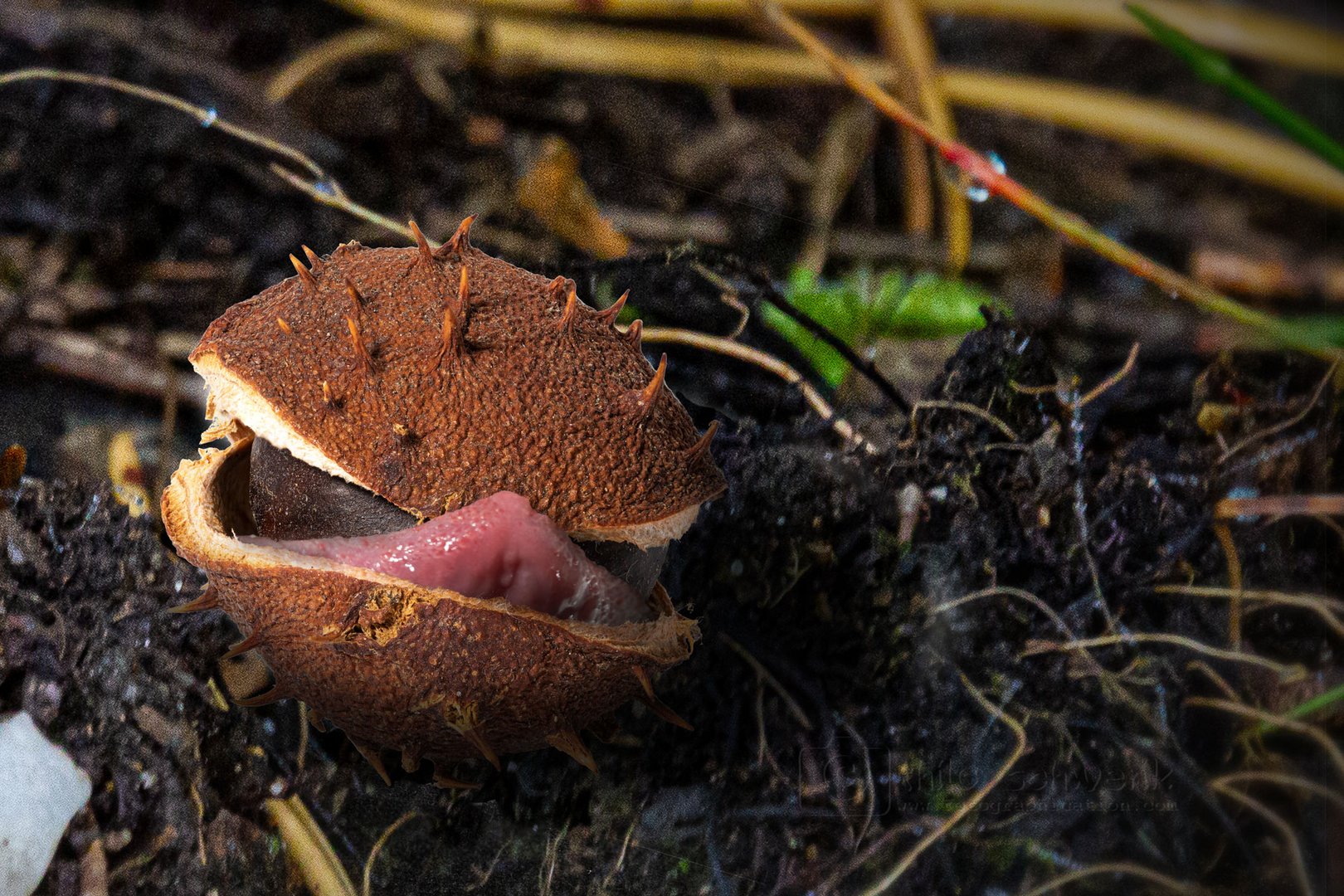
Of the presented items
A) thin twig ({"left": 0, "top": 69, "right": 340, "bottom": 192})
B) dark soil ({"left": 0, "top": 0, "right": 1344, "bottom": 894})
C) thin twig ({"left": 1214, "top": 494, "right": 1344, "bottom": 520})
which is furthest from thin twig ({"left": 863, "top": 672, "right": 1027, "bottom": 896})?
thin twig ({"left": 0, "top": 69, "right": 340, "bottom": 192})

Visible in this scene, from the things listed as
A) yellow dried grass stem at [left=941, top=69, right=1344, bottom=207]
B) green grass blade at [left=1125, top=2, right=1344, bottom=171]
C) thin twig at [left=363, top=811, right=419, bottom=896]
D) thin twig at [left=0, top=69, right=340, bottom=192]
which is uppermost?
green grass blade at [left=1125, top=2, right=1344, bottom=171]

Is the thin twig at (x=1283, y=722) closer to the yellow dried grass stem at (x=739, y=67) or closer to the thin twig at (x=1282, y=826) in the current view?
the thin twig at (x=1282, y=826)

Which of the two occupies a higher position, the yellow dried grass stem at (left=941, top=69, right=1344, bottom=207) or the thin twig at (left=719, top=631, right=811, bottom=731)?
the yellow dried grass stem at (left=941, top=69, right=1344, bottom=207)

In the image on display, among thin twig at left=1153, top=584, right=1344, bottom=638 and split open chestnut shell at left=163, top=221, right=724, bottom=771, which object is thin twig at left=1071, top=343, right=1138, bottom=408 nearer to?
thin twig at left=1153, top=584, right=1344, bottom=638

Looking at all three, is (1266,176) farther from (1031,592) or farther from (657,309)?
(657,309)

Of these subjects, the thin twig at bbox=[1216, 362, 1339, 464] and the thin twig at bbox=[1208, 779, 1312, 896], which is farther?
the thin twig at bbox=[1216, 362, 1339, 464]

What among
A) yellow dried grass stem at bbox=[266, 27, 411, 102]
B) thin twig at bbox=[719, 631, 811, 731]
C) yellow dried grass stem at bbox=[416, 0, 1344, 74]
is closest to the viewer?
yellow dried grass stem at bbox=[416, 0, 1344, 74]
